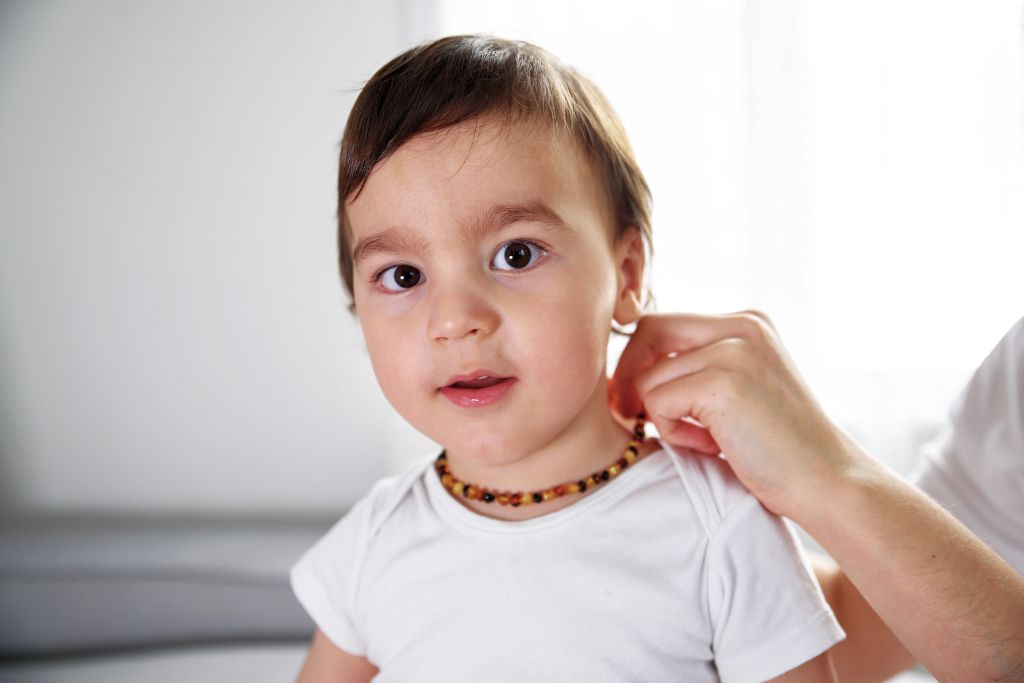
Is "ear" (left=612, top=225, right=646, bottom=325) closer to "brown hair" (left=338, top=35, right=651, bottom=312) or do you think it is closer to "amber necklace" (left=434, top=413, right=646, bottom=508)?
"brown hair" (left=338, top=35, right=651, bottom=312)

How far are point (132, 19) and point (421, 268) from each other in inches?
58.0

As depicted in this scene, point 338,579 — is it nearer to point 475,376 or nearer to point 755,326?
point 475,376

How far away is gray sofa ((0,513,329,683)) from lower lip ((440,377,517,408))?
959mm

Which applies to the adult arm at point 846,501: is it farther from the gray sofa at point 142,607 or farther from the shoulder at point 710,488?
the gray sofa at point 142,607

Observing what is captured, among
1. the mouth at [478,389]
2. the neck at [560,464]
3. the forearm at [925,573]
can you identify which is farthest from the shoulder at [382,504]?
the forearm at [925,573]

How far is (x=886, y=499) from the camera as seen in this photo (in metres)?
0.73

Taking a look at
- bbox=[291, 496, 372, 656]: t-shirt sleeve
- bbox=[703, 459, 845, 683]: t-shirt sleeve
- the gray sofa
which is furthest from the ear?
the gray sofa

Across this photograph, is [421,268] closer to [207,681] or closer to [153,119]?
[207,681]

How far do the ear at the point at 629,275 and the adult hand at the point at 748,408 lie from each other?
1.8 inches

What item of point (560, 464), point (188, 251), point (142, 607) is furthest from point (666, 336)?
point (188, 251)

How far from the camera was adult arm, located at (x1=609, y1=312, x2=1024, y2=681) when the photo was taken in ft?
2.31

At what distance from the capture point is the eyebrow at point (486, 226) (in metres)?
0.74

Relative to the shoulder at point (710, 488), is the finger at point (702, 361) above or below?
above

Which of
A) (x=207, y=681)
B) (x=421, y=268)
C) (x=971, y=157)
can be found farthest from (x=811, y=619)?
(x=971, y=157)
